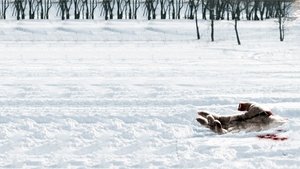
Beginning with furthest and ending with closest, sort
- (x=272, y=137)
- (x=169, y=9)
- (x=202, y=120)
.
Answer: (x=169, y=9), (x=202, y=120), (x=272, y=137)

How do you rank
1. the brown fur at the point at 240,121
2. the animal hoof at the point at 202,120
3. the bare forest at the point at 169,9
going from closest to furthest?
the brown fur at the point at 240,121 < the animal hoof at the point at 202,120 < the bare forest at the point at 169,9

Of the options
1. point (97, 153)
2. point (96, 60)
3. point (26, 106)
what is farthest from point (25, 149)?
point (96, 60)

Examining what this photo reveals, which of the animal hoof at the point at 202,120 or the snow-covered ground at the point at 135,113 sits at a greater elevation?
the animal hoof at the point at 202,120

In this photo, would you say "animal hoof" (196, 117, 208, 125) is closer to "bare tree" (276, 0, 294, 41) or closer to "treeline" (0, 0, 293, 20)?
"treeline" (0, 0, 293, 20)

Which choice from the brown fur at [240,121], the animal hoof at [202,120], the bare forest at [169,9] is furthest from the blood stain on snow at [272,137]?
the bare forest at [169,9]

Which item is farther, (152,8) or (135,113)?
(152,8)

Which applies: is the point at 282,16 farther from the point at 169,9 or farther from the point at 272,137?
the point at 272,137

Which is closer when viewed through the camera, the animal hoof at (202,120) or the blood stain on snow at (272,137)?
the blood stain on snow at (272,137)

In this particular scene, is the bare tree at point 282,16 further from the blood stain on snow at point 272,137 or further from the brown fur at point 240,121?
the blood stain on snow at point 272,137

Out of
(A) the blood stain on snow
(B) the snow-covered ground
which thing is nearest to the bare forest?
(B) the snow-covered ground

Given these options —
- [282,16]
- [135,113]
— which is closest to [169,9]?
[282,16]

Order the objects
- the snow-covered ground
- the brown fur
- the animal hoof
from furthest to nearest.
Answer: the animal hoof → the brown fur → the snow-covered ground

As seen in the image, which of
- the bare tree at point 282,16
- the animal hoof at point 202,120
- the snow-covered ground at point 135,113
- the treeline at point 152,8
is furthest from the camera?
the treeline at point 152,8

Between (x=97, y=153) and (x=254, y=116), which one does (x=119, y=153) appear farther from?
(x=254, y=116)
